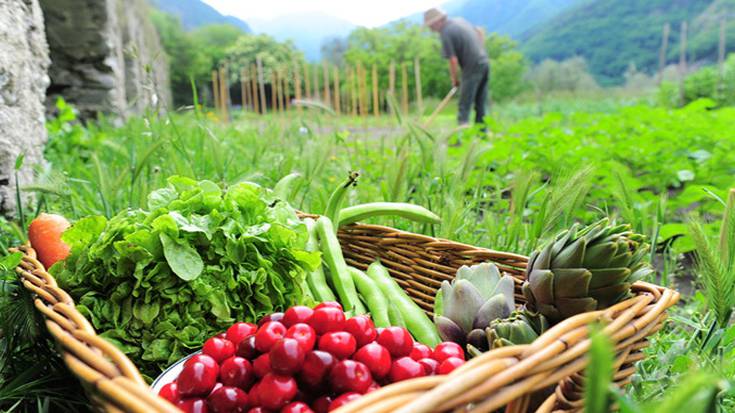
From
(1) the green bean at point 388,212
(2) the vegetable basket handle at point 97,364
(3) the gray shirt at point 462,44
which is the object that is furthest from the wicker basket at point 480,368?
(3) the gray shirt at point 462,44

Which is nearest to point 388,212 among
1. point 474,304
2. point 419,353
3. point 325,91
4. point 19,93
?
point 474,304

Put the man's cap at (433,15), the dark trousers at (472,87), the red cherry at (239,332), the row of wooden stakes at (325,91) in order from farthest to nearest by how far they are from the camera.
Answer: the man's cap at (433,15)
the dark trousers at (472,87)
the row of wooden stakes at (325,91)
the red cherry at (239,332)

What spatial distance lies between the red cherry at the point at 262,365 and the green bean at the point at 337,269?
54 centimetres

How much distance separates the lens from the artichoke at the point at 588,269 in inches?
38.8

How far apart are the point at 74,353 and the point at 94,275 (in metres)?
0.44

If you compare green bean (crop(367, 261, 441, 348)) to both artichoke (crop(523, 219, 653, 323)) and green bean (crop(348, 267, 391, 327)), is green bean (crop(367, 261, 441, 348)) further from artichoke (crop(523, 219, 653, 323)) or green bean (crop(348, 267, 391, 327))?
artichoke (crop(523, 219, 653, 323))

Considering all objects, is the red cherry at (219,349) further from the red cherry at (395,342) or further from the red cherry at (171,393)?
the red cherry at (395,342)

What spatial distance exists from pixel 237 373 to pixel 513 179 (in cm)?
225

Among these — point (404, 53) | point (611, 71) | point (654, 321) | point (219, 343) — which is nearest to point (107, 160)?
point (219, 343)

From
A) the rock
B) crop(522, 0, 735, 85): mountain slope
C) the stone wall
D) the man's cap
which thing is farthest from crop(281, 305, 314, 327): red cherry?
crop(522, 0, 735, 85): mountain slope

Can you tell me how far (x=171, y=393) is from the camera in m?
0.90

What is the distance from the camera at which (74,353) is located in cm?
76

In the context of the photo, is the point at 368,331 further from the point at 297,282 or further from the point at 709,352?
the point at 709,352

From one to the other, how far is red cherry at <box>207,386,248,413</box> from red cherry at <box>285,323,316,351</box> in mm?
116
